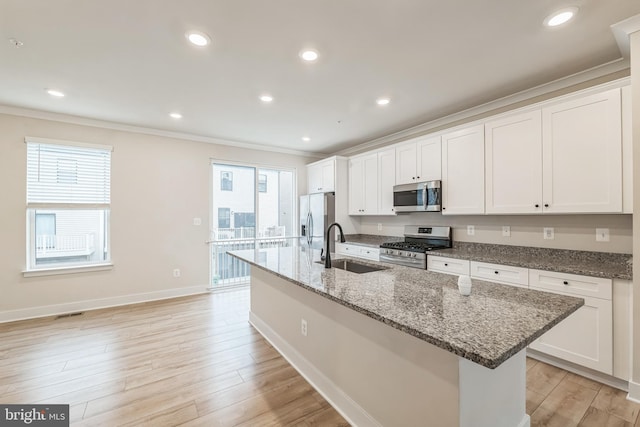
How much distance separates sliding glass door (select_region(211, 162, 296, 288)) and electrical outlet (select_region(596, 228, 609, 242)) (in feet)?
14.5

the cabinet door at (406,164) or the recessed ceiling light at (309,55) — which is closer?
the recessed ceiling light at (309,55)

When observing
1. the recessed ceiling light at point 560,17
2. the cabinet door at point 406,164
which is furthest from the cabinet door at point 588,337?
the cabinet door at point 406,164

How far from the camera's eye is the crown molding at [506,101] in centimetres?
243

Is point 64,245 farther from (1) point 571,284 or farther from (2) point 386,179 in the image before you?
(1) point 571,284

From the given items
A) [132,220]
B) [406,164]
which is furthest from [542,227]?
[132,220]

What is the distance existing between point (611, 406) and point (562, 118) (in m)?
2.26

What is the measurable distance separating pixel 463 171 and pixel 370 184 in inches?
61.3

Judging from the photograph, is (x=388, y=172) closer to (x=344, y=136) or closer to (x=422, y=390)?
(x=344, y=136)

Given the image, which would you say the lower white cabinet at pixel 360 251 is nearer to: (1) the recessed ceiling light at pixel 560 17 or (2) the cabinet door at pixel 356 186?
(2) the cabinet door at pixel 356 186

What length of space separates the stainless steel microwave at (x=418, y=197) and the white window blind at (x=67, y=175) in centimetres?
419

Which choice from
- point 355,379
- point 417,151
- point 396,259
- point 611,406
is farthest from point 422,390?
point 417,151

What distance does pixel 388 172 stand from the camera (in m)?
4.22

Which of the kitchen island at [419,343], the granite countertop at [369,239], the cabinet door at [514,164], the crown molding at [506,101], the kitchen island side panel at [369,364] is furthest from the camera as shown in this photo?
the granite countertop at [369,239]

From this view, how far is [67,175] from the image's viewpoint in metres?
3.77
